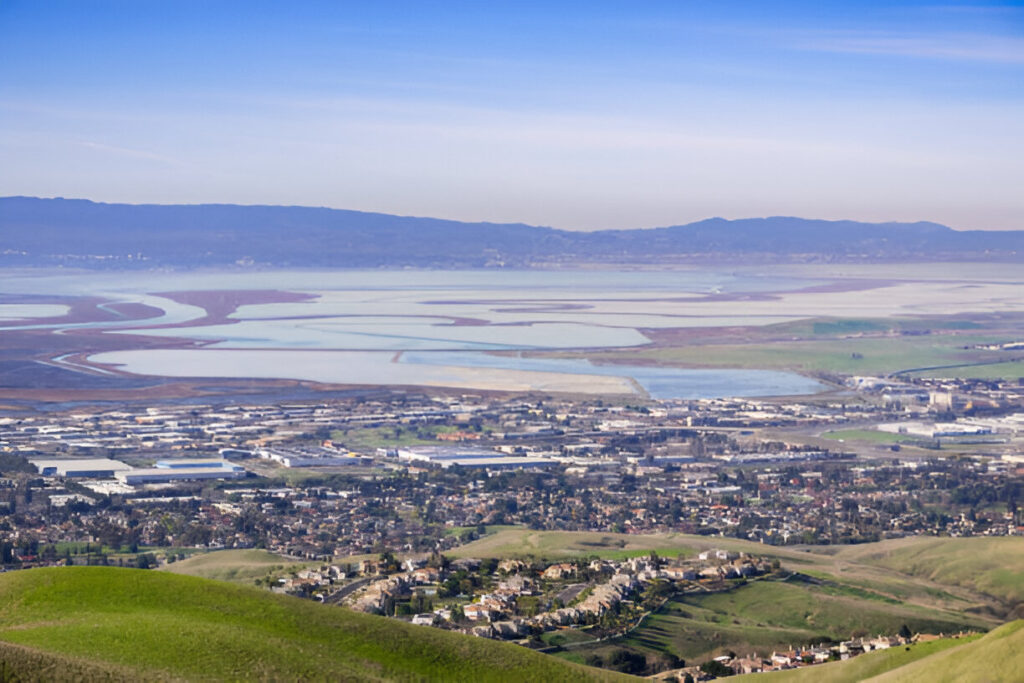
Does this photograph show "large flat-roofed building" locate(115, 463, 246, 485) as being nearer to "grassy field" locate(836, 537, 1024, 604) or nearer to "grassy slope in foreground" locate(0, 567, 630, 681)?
"grassy field" locate(836, 537, 1024, 604)

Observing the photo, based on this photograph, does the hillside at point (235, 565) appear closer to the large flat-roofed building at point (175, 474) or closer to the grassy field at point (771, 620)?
the grassy field at point (771, 620)

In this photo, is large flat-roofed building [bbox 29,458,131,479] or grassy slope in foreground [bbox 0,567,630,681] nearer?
grassy slope in foreground [bbox 0,567,630,681]

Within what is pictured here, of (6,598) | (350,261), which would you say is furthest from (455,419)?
(350,261)

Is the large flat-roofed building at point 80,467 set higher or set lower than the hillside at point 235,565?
lower

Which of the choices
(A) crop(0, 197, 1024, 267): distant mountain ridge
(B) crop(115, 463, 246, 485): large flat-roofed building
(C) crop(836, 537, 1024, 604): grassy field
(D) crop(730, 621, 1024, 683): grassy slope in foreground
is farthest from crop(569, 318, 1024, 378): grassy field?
(A) crop(0, 197, 1024, 267): distant mountain ridge

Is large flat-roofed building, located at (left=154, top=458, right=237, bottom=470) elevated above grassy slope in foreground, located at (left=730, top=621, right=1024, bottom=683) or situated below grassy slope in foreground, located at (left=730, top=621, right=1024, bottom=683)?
below

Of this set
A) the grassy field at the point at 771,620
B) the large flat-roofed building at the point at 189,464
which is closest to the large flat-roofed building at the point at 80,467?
the large flat-roofed building at the point at 189,464
